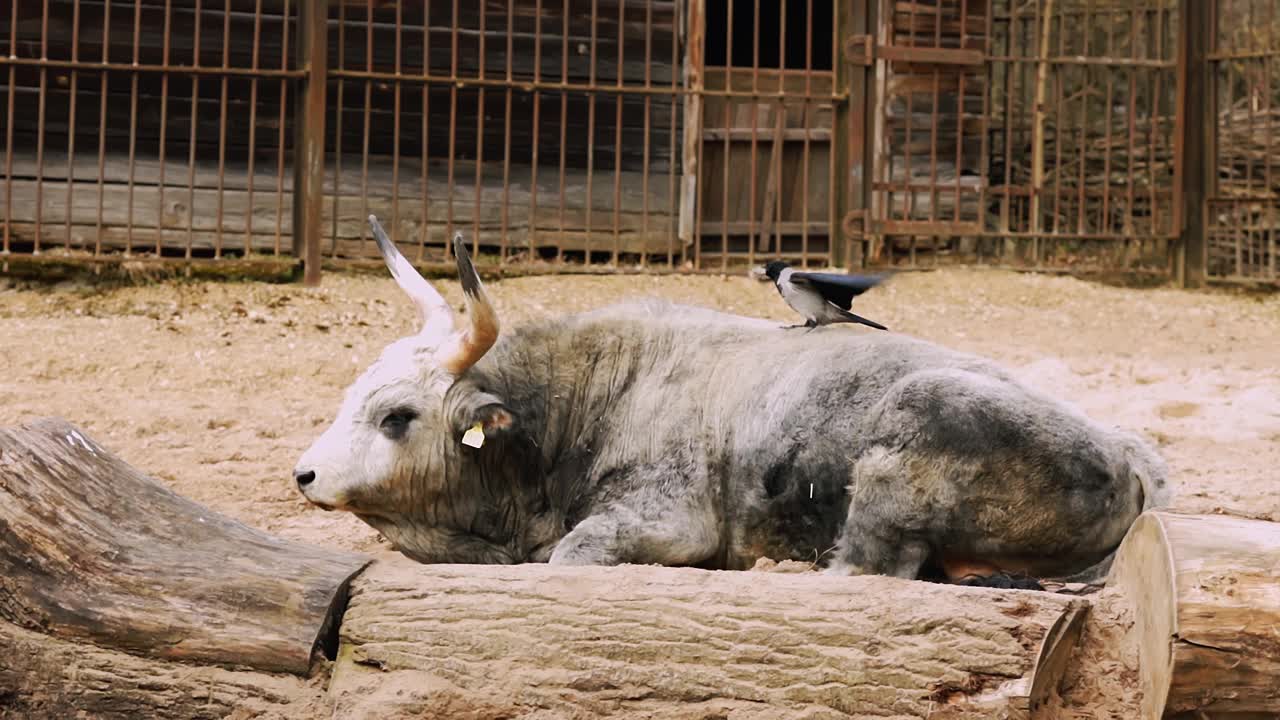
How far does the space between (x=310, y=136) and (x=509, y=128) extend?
140cm

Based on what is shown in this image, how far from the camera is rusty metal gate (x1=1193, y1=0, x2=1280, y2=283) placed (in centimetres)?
1170

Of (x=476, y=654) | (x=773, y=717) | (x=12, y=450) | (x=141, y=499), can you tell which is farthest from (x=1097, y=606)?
(x=12, y=450)

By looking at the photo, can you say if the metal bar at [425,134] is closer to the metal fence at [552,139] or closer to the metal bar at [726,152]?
A: the metal fence at [552,139]

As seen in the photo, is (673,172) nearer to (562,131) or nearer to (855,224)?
(562,131)

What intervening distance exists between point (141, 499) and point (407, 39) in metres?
7.38

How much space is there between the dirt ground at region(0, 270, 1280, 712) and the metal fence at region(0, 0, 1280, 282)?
534 millimetres

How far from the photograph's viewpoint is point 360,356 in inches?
347

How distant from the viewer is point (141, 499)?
12.8 feet

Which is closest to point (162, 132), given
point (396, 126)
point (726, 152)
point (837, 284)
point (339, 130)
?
point (339, 130)

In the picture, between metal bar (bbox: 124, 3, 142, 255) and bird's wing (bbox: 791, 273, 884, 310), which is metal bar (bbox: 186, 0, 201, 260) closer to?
metal bar (bbox: 124, 3, 142, 255)

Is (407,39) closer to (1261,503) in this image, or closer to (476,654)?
(1261,503)

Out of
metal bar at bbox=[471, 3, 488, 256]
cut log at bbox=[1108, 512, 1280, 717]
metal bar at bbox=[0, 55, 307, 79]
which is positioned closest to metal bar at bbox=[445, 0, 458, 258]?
metal bar at bbox=[471, 3, 488, 256]

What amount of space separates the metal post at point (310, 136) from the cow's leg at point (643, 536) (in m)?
5.80

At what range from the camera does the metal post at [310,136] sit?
10.4 m
